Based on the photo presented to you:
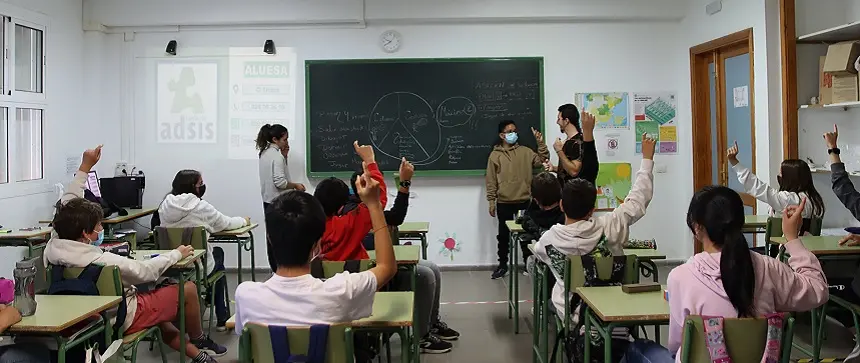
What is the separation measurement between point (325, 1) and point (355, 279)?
4701 mm

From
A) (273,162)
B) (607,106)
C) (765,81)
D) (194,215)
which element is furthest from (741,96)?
(194,215)

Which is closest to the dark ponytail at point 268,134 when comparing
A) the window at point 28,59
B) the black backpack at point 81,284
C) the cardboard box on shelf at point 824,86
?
the window at point 28,59

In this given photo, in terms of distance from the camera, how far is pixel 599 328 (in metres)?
2.31

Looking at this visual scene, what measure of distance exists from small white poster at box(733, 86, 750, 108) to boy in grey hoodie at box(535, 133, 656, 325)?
8.98 feet

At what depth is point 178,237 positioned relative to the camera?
4066mm

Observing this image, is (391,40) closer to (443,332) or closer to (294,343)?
(443,332)

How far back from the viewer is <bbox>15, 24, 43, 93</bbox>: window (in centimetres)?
529

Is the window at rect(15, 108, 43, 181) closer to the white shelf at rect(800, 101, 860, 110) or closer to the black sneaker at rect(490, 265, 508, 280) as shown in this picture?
the black sneaker at rect(490, 265, 508, 280)

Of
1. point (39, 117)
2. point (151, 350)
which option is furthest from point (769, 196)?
point (39, 117)

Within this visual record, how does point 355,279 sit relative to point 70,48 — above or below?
below

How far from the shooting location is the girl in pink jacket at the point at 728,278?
1835 millimetres

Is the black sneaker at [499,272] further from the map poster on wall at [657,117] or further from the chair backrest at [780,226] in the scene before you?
the chair backrest at [780,226]

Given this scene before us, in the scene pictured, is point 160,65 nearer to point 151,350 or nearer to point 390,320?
point 151,350

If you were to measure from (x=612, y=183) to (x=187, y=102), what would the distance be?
167 inches
